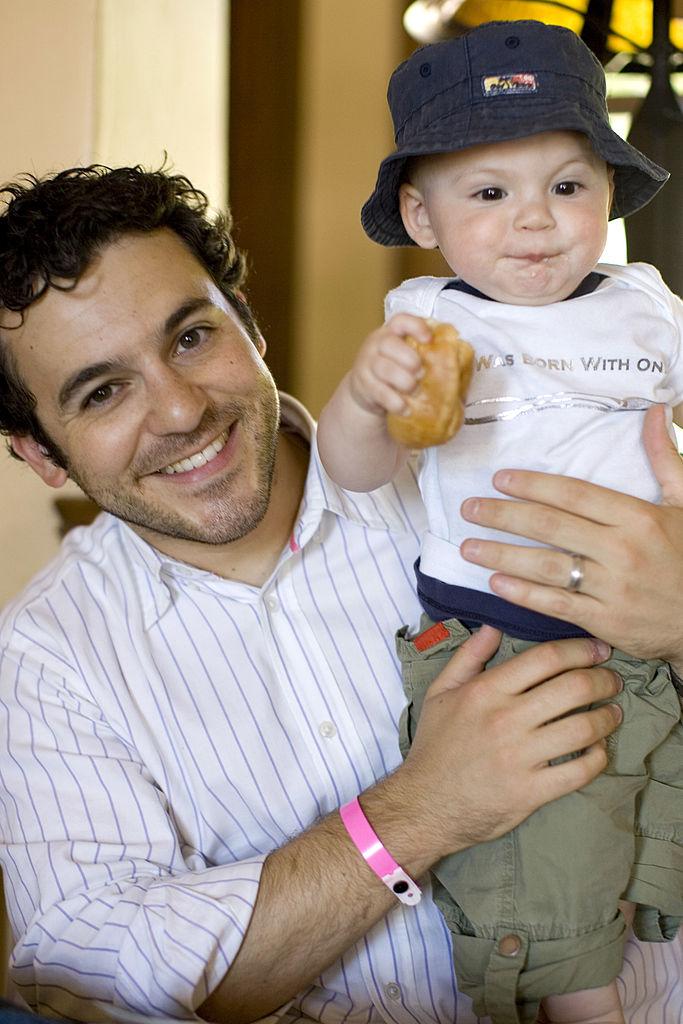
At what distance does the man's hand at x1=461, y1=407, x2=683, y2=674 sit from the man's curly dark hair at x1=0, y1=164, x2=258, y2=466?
706 millimetres

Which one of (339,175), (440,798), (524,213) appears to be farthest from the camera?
(339,175)

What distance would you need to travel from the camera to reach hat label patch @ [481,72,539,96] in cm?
124

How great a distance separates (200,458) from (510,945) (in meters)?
0.79

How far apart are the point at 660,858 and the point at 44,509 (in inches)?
68.0

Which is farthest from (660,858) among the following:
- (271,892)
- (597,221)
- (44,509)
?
(44,509)

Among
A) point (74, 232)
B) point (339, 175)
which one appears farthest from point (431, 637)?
point (339, 175)

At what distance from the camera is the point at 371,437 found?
125cm

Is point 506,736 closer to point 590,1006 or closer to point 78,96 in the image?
point 590,1006

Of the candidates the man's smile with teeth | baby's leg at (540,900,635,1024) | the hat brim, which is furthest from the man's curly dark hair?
baby's leg at (540,900,635,1024)

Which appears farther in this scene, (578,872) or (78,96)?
(78,96)

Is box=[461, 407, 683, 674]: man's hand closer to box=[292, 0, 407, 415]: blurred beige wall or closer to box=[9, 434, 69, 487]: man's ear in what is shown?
box=[9, 434, 69, 487]: man's ear

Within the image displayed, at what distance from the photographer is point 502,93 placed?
124 centimetres

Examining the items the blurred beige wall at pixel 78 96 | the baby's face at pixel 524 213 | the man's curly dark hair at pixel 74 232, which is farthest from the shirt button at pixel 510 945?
the blurred beige wall at pixel 78 96

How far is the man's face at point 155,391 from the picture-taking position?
1558 mm
